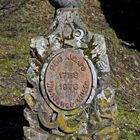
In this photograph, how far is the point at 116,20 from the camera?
18609 millimetres

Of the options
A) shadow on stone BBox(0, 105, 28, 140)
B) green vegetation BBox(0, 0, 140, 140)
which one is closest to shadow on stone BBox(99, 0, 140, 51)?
green vegetation BBox(0, 0, 140, 140)

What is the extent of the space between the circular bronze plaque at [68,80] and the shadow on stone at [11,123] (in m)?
1.89

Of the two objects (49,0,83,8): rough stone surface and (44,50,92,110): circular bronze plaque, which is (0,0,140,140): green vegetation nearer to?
(44,50,92,110): circular bronze plaque

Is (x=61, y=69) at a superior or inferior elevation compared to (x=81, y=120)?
superior

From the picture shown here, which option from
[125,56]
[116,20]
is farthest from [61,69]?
[116,20]

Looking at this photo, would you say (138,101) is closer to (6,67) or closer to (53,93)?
(6,67)

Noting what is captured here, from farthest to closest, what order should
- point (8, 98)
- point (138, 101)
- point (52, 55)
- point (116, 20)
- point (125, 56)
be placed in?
point (116, 20) < point (125, 56) < point (138, 101) < point (8, 98) < point (52, 55)

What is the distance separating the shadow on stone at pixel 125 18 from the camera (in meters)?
17.7

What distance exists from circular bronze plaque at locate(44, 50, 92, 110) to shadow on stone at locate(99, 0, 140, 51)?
8443mm

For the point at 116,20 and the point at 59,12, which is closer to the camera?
the point at 59,12

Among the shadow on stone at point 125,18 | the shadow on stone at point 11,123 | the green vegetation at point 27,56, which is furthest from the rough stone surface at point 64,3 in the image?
the shadow on stone at point 125,18

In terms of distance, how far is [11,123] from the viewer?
1142cm

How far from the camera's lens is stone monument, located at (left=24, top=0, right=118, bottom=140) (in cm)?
873

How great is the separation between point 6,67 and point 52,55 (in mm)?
5320
